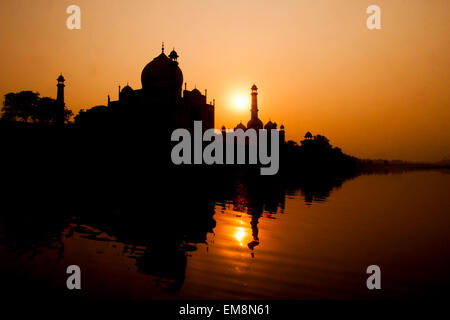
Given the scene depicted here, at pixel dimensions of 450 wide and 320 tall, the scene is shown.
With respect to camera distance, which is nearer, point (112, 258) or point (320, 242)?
point (112, 258)

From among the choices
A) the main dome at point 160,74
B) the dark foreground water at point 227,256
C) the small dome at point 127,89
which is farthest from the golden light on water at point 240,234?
the small dome at point 127,89

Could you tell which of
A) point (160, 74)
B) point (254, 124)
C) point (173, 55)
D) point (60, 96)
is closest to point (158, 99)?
point (160, 74)

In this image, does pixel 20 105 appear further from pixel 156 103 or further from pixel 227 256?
pixel 227 256

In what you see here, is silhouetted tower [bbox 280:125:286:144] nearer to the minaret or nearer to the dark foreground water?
the minaret

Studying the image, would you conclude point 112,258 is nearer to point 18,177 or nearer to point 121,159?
point 18,177

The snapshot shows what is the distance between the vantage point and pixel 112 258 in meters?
7.82

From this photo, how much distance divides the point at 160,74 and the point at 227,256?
34900mm

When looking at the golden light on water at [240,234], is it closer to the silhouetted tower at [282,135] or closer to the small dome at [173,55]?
the small dome at [173,55]

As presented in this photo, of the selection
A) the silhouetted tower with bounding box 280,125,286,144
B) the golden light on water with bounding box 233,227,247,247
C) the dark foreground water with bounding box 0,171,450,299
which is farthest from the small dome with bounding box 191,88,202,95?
the golden light on water with bounding box 233,227,247,247

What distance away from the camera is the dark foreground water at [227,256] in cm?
631

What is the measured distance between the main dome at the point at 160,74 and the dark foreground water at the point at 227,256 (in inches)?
1141

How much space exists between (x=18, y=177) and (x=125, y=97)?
65.2 feet

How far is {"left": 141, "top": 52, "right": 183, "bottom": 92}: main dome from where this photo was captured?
39.8 metres

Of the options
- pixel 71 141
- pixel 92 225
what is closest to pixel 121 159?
pixel 71 141
